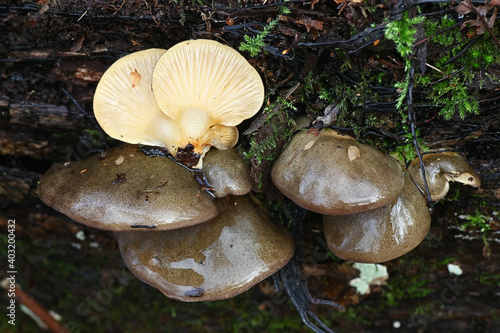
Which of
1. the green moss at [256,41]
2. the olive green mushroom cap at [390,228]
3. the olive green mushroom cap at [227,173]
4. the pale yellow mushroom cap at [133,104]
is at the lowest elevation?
the olive green mushroom cap at [390,228]

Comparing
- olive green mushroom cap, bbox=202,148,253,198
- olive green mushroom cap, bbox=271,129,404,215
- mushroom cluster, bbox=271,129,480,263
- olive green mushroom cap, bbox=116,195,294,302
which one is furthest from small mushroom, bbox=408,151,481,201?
olive green mushroom cap, bbox=202,148,253,198

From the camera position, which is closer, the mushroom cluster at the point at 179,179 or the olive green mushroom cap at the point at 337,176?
the olive green mushroom cap at the point at 337,176

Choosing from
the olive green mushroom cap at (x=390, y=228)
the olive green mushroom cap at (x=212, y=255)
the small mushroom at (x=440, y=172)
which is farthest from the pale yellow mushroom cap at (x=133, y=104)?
the small mushroom at (x=440, y=172)

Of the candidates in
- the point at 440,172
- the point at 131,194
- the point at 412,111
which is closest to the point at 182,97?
the point at 131,194

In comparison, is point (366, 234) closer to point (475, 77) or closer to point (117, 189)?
point (475, 77)

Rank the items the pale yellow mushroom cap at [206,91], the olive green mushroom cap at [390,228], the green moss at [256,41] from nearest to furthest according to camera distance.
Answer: the pale yellow mushroom cap at [206,91] → the green moss at [256,41] → the olive green mushroom cap at [390,228]

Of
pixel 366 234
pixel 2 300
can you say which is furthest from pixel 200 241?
pixel 2 300

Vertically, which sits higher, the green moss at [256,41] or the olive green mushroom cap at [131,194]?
the green moss at [256,41]

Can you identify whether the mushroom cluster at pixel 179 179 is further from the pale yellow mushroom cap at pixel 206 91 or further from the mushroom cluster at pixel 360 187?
the mushroom cluster at pixel 360 187
